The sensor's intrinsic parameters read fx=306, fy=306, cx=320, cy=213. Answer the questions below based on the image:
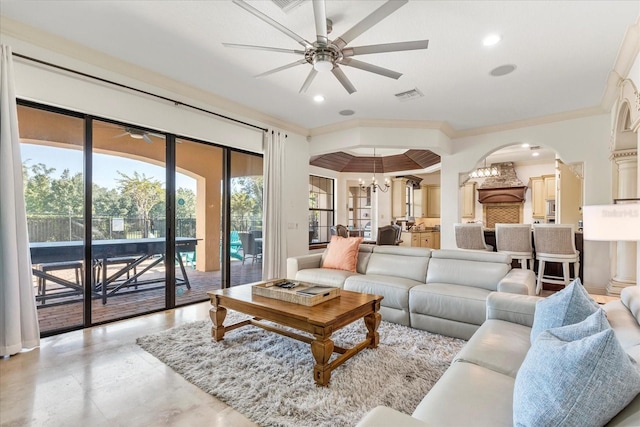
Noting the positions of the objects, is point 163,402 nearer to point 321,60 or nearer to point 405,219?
point 321,60

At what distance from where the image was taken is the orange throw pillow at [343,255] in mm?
4008

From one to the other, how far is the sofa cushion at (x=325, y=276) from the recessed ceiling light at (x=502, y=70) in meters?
2.83

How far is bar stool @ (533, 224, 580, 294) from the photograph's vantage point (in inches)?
162

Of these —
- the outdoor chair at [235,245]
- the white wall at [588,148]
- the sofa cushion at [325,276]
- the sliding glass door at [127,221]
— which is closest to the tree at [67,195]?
the sliding glass door at [127,221]

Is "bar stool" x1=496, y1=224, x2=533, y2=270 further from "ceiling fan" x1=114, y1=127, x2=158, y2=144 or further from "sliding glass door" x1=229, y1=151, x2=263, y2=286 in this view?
"ceiling fan" x1=114, y1=127, x2=158, y2=144

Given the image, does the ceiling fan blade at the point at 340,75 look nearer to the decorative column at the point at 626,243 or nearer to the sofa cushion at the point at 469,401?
the sofa cushion at the point at 469,401

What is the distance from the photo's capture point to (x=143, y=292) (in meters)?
3.90

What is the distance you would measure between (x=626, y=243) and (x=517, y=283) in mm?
2506

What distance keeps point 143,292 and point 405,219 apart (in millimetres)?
6952

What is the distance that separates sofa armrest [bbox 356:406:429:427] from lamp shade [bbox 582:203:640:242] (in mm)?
1896

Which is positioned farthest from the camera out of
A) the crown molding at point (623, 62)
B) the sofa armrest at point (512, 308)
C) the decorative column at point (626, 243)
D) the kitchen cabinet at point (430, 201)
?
the kitchen cabinet at point (430, 201)

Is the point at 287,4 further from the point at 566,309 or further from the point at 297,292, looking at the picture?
the point at 566,309

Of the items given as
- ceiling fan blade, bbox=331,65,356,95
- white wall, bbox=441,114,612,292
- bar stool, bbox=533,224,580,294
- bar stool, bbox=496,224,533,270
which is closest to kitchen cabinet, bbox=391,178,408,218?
white wall, bbox=441,114,612,292

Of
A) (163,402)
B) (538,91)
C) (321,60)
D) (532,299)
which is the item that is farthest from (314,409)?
(538,91)
